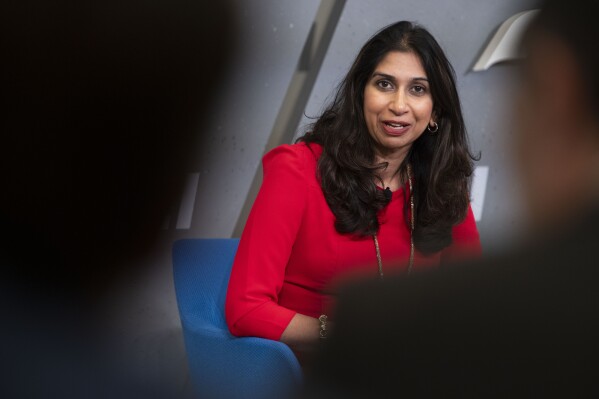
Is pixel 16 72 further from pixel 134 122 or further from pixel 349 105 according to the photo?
pixel 349 105

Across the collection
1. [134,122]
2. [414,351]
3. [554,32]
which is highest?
[554,32]

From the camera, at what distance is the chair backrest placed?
1.99 m

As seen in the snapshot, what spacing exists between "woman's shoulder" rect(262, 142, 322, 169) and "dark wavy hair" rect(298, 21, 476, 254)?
24 mm

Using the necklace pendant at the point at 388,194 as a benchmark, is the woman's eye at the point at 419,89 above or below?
above

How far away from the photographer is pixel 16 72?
2.35 m

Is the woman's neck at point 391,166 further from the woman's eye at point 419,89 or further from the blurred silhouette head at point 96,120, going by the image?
the blurred silhouette head at point 96,120

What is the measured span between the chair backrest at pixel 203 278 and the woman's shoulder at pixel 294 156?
33cm

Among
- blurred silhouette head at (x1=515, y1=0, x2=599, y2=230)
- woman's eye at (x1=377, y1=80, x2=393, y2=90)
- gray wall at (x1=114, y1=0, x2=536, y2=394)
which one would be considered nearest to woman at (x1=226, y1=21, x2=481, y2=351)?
woman's eye at (x1=377, y1=80, x2=393, y2=90)

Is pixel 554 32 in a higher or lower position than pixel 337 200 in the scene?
higher

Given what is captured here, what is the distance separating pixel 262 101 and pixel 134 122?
509 millimetres

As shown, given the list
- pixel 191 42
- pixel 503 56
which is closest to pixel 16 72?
pixel 191 42

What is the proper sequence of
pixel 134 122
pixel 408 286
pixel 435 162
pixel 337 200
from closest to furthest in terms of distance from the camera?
pixel 408 286
pixel 337 200
pixel 435 162
pixel 134 122

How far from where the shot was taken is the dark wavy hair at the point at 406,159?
201 cm

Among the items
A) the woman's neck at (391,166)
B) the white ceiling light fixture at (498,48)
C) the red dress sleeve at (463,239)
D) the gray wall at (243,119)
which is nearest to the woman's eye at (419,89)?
the woman's neck at (391,166)
